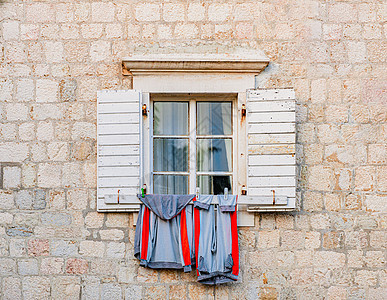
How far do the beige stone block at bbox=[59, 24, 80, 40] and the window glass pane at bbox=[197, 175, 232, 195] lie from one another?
186 centimetres

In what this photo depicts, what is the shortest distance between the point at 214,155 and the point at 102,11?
1797 millimetres

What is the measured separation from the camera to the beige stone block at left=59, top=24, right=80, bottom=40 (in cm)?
468

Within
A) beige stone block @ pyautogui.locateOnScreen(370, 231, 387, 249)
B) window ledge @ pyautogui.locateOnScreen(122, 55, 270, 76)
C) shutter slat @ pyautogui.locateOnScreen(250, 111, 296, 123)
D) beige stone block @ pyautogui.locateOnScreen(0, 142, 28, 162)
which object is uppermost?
window ledge @ pyautogui.locateOnScreen(122, 55, 270, 76)

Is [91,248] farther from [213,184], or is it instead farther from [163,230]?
[213,184]

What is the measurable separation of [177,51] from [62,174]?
163 centimetres

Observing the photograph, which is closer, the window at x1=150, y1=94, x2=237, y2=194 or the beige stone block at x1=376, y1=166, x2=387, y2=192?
the beige stone block at x1=376, y1=166, x2=387, y2=192

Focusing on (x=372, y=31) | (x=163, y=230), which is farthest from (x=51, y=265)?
(x=372, y=31)

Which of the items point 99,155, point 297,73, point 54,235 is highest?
point 297,73

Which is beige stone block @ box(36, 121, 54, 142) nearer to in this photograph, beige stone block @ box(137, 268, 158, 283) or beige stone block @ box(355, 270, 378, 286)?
beige stone block @ box(137, 268, 158, 283)

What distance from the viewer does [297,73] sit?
4.66m

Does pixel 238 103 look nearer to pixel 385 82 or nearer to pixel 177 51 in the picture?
pixel 177 51

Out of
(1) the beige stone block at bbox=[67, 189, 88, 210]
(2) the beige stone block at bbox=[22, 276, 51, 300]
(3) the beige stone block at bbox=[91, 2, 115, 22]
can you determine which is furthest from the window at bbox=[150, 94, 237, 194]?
(2) the beige stone block at bbox=[22, 276, 51, 300]

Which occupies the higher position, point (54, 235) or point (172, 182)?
point (172, 182)

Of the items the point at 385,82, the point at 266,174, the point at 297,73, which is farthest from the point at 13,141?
the point at 385,82
